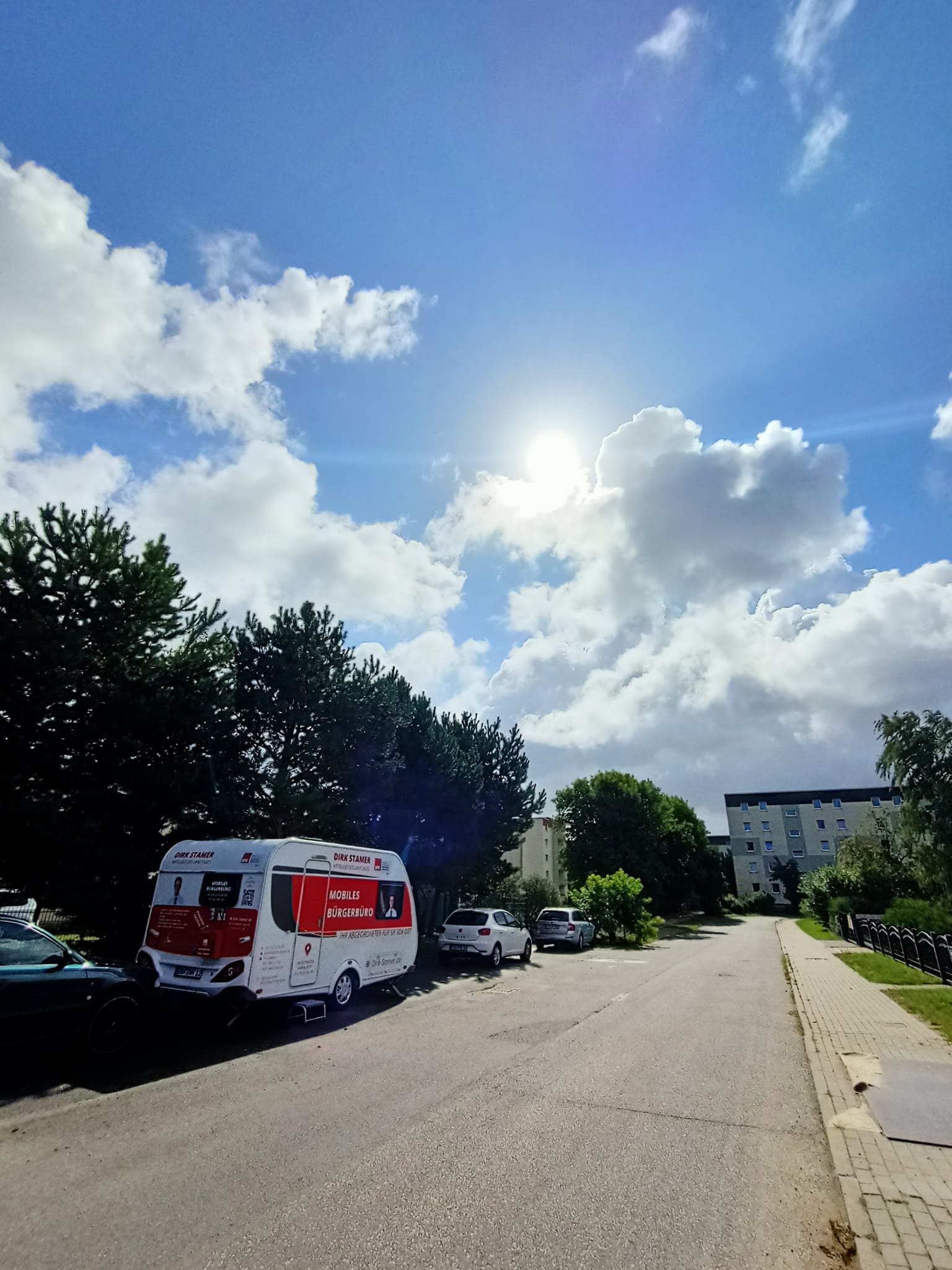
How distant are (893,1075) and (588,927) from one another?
20.2 meters

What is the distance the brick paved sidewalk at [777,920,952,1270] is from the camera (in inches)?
149

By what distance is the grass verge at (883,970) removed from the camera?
640 inches

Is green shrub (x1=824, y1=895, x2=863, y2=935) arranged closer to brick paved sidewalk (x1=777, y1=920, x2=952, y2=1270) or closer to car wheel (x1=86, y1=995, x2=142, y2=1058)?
brick paved sidewalk (x1=777, y1=920, x2=952, y2=1270)

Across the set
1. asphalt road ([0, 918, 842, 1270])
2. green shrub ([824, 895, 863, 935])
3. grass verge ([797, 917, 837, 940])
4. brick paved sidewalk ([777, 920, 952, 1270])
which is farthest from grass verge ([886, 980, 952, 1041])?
green shrub ([824, 895, 863, 935])

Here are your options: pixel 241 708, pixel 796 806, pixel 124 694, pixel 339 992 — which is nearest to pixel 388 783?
pixel 241 708

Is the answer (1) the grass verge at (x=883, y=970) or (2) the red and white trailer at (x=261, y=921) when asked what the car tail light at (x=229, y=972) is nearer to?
(2) the red and white trailer at (x=261, y=921)

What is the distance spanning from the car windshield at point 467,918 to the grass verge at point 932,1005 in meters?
10.1

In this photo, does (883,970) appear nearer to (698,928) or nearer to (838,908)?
(838,908)

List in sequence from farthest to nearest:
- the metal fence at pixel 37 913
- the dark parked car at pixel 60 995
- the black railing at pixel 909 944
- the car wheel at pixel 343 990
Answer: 1. the black railing at pixel 909 944
2. the metal fence at pixel 37 913
3. the car wheel at pixel 343 990
4. the dark parked car at pixel 60 995

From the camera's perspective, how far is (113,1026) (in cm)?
801

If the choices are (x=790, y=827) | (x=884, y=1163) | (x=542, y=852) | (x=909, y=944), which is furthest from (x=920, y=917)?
(x=790, y=827)

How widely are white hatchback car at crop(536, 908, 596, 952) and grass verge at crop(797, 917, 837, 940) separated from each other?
1693cm

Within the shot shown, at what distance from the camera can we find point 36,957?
24.0ft

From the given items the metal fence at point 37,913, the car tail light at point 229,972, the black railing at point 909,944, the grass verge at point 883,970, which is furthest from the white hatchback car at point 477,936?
the black railing at point 909,944
